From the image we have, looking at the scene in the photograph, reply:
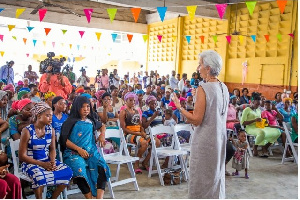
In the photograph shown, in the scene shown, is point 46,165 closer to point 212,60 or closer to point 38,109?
point 38,109

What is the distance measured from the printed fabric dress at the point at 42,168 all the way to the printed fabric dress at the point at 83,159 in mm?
125

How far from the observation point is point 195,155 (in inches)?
96.0

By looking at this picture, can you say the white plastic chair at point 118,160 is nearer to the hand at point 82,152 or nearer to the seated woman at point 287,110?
the hand at point 82,152

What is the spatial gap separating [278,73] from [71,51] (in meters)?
12.1

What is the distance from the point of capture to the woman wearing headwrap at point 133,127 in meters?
4.72

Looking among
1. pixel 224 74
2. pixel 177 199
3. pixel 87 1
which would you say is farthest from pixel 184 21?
pixel 177 199

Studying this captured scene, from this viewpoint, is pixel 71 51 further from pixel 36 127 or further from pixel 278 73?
pixel 36 127

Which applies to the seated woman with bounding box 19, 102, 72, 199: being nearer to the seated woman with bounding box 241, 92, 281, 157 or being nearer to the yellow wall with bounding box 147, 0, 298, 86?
the seated woman with bounding box 241, 92, 281, 157

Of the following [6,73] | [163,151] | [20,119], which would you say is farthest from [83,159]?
[6,73]

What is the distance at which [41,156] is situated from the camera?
318cm

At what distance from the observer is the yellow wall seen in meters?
10.2

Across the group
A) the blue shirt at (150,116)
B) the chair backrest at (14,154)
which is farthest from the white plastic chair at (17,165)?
the blue shirt at (150,116)

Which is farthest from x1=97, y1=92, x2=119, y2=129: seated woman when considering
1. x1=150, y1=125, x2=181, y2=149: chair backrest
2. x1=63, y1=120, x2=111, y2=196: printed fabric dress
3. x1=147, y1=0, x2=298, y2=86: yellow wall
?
x1=147, y1=0, x2=298, y2=86: yellow wall

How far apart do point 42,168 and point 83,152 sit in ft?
1.44
